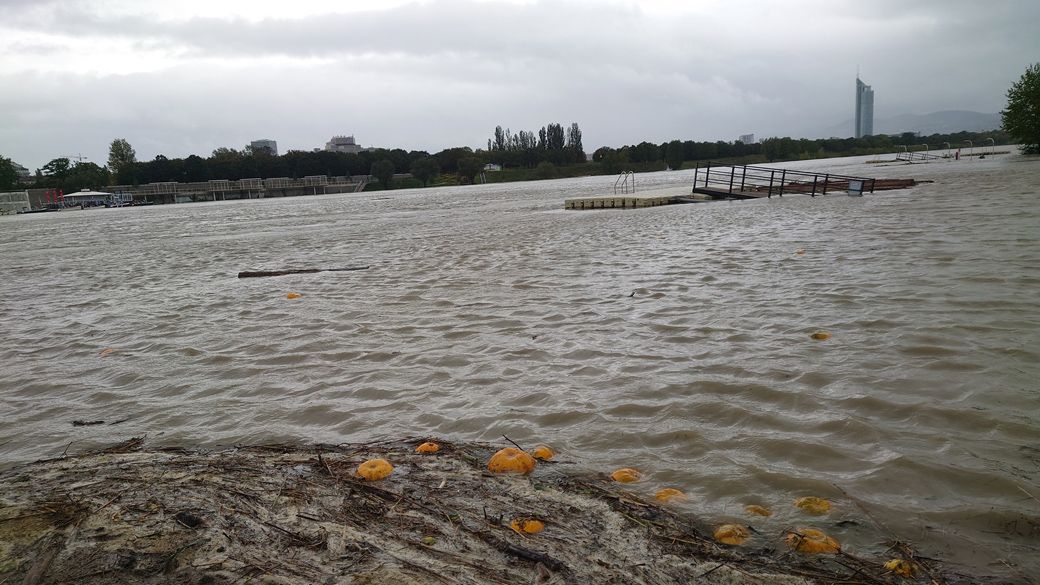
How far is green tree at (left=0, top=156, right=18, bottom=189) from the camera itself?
127 m

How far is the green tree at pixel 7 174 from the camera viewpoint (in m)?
127

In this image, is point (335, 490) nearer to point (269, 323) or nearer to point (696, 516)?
point (696, 516)

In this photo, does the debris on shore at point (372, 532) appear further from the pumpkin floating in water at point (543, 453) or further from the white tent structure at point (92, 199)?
the white tent structure at point (92, 199)

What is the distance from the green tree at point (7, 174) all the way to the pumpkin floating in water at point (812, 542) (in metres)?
163

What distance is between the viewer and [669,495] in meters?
3.26

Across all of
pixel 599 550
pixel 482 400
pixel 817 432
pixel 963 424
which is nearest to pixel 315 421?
pixel 482 400

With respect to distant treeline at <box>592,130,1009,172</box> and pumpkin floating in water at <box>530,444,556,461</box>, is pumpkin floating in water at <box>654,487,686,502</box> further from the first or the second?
distant treeline at <box>592,130,1009,172</box>

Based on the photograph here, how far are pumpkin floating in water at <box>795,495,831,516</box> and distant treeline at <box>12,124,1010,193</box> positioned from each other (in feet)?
496

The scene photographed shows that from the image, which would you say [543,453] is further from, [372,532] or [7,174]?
[7,174]

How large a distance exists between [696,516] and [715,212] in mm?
21363

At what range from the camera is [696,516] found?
10.0 ft

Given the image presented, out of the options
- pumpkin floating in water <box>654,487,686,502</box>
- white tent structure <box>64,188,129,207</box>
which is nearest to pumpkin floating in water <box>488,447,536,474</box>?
pumpkin floating in water <box>654,487,686,502</box>

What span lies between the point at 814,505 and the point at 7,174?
16405 cm

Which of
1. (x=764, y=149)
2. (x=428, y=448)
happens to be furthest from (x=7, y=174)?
(x=764, y=149)
